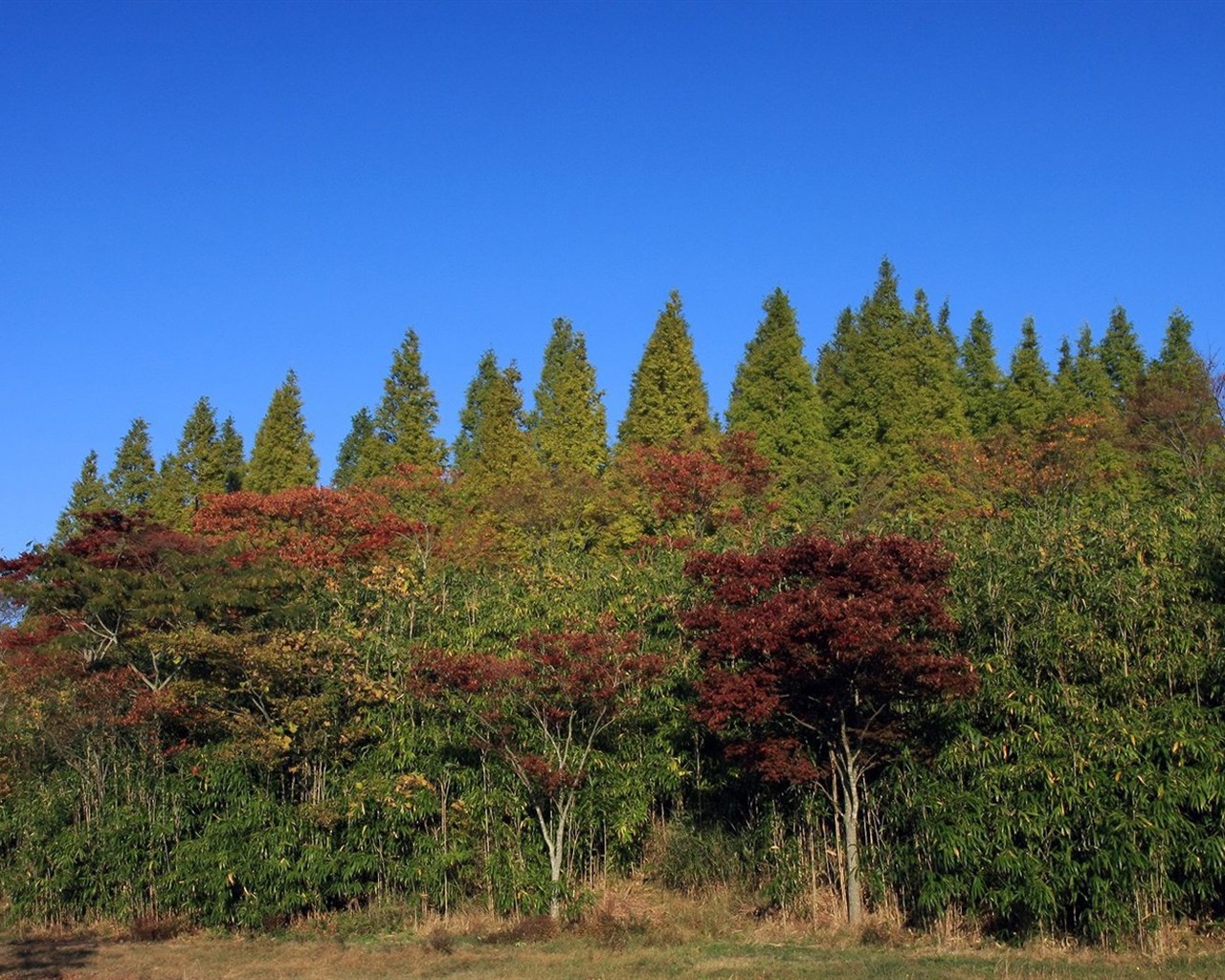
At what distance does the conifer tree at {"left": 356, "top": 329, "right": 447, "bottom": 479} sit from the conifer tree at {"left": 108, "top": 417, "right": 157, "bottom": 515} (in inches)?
309

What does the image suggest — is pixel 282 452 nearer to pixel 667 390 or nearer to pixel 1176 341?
pixel 667 390

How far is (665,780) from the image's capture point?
1227cm

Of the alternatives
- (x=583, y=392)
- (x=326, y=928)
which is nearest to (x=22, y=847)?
(x=326, y=928)

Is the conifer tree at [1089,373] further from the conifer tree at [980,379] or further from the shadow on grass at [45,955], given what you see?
the shadow on grass at [45,955]

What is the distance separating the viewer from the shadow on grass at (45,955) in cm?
1019

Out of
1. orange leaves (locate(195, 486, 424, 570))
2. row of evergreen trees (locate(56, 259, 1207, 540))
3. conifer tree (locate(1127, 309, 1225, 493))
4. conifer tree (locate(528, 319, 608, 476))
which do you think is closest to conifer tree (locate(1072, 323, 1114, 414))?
row of evergreen trees (locate(56, 259, 1207, 540))

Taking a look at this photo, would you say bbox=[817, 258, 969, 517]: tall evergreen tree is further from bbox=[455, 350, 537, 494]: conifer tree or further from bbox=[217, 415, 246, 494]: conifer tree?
bbox=[217, 415, 246, 494]: conifer tree

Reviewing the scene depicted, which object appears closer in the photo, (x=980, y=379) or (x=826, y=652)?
(x=826, y=652)

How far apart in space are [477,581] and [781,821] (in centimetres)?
Result: 626

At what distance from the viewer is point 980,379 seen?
39.0m

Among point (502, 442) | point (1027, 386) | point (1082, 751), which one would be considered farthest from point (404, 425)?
point (1082, 751)

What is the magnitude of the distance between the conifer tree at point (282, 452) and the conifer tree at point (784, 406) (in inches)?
538

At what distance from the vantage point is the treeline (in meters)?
9.93

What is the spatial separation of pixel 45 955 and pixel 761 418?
22.9 metres
